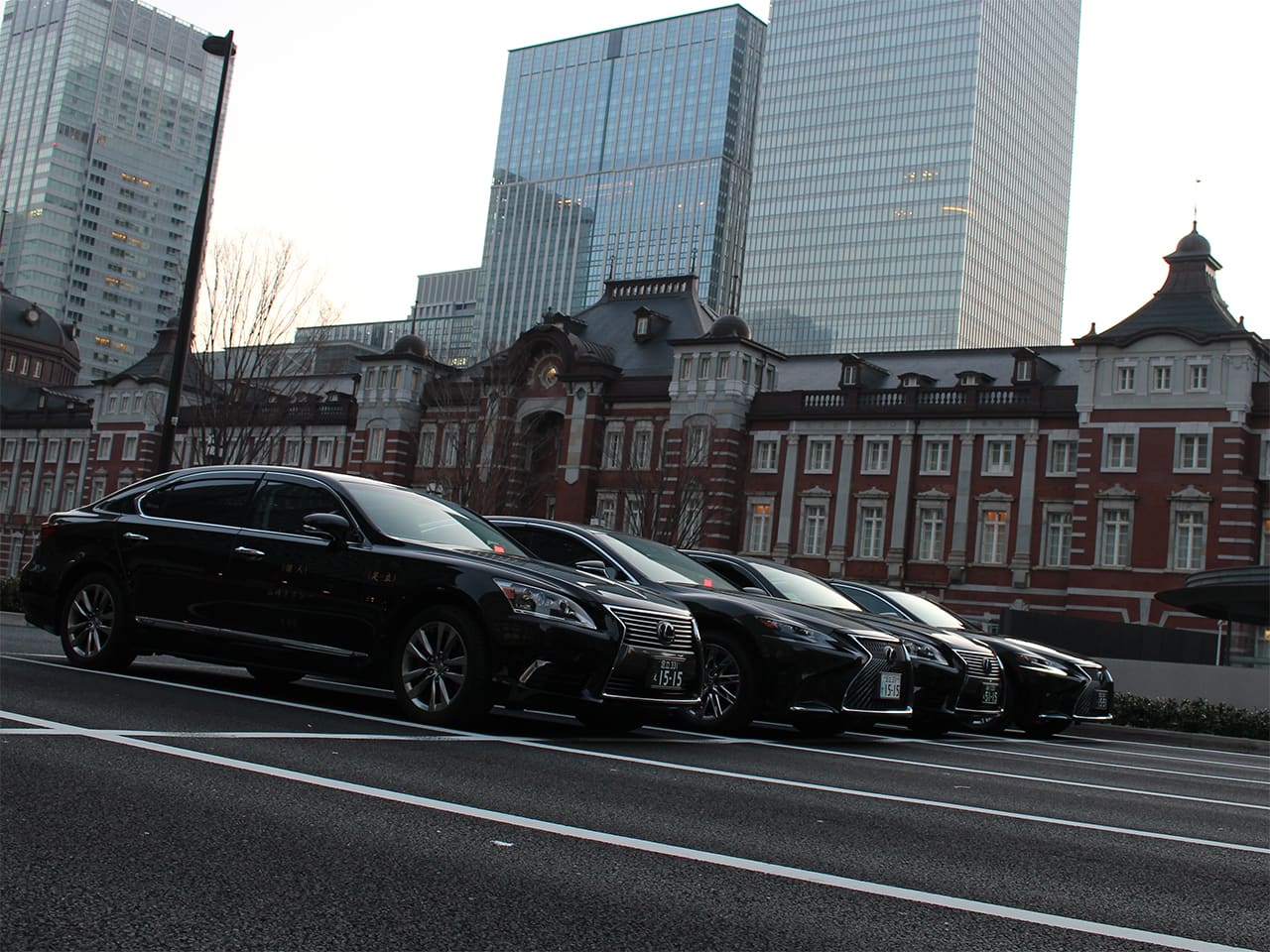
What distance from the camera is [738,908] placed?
382cm

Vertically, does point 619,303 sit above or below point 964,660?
above

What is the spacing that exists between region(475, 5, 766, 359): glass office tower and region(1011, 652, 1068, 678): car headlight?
456 feet

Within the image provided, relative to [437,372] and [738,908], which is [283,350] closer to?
[738,908]

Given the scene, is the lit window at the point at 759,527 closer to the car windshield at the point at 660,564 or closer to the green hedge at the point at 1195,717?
the green hedge at the point at 1195,717

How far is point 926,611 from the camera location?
14.9m

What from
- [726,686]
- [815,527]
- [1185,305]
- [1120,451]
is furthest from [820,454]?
[726,686]

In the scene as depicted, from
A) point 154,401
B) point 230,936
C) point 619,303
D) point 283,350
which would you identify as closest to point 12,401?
point 154,401

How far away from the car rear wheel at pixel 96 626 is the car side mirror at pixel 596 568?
3.37m

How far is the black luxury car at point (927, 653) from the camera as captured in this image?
12.0m

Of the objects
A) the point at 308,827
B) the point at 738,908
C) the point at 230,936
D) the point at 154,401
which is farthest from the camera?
the point at 154,401

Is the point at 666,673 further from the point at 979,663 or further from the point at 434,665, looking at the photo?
the point at 979,663

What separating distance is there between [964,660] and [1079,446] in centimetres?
3381

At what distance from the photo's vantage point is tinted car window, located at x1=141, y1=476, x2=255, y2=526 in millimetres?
9312

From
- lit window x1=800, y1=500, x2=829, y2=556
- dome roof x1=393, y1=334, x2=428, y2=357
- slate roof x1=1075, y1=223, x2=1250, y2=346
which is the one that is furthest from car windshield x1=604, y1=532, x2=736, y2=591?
dome roof x1=393, y1=334, x2=428, y2=357
